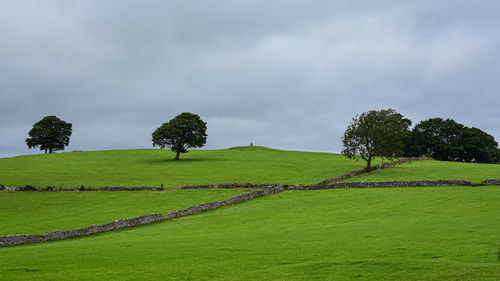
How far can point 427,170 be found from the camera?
65.7m

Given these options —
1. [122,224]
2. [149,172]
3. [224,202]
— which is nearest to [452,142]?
[149,172]

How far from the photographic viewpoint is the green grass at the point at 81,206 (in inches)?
1565

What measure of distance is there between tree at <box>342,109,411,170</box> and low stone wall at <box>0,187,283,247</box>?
2028 centimetres

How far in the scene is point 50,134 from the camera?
12294 centimetres

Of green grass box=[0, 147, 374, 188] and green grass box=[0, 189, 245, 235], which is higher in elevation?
green grass box=[0, 147, 374, 188]

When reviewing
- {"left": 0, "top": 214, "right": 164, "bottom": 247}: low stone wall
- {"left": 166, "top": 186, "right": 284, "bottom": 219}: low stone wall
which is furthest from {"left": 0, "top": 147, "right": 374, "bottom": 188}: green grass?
{"left": 0, "top": 214, "right": 164, "bottom": 247}: low stone wall

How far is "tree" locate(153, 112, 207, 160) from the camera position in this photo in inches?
3568

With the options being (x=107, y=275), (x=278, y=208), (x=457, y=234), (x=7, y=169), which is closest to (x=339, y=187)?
(x=278, y=208)

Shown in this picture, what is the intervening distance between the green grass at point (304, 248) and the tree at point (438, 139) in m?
69.6

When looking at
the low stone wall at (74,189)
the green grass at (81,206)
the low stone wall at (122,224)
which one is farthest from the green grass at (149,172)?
the low stone wall at (122,224)

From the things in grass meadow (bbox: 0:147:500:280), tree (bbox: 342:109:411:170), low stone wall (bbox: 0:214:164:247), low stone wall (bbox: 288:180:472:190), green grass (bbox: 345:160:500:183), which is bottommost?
low stone wall (bbox: 0:214:164:247)

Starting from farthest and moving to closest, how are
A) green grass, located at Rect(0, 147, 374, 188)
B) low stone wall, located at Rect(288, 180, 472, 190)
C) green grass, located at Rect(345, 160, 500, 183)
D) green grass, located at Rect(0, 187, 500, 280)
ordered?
green grass, located at Rect(0, 147, 374, 188), green grass, located at Rect(345, 160, 500, 183), low stone wall, located at Rect(288, 180, 472, 190), green grass, located at Rect(0, 187, 500, 280)

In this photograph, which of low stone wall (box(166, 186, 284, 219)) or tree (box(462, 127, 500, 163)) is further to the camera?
tree (box(462, 127, 500, 163))

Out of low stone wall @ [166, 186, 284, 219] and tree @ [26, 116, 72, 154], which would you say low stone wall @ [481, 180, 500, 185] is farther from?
tree @ [26, 116, 72, 154]
